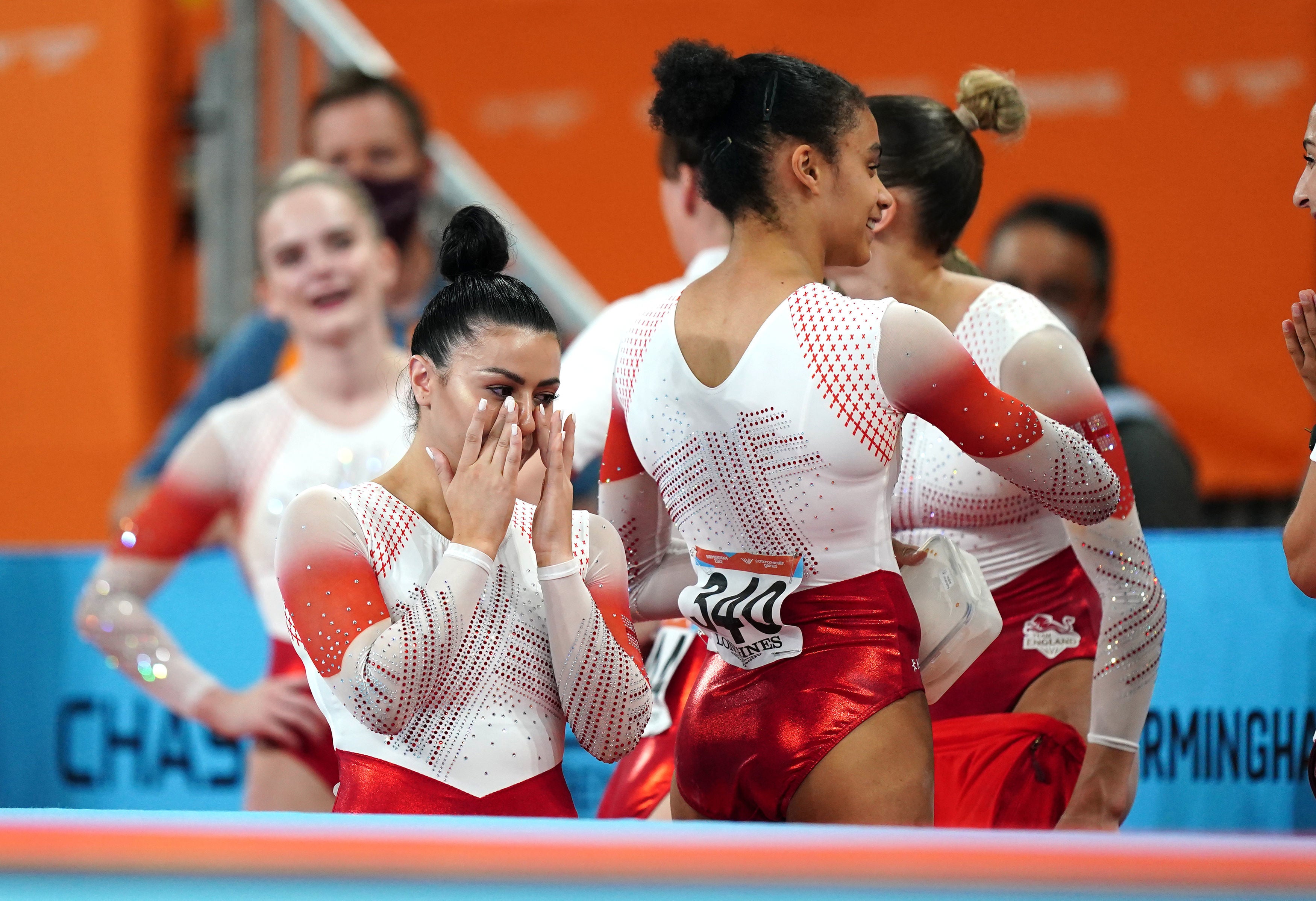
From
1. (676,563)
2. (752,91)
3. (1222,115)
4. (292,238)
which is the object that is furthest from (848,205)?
(1222,115)

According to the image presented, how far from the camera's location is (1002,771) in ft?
8.45

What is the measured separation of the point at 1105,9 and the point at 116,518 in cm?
386

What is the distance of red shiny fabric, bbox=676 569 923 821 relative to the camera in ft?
6.96

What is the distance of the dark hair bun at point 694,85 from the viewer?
2184mm

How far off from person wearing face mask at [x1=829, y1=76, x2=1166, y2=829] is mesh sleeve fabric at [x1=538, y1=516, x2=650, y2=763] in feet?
2.00

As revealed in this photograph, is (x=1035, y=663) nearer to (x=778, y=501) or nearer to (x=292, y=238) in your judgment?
(x=778, y=501)

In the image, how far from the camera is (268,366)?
13.9 feet

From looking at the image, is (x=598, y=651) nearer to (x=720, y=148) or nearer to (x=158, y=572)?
(x=720, y=148)

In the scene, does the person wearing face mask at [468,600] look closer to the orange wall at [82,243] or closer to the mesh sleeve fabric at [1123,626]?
the mesh sleeve fabric at [1123,626]

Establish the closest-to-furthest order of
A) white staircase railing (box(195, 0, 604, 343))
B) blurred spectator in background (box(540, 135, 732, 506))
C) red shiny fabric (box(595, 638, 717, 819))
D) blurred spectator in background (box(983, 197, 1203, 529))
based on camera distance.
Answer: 1. red shiny fabric (box(595, 638, 717, 819))
2. blurred spectator in background (box(540, 135, 732, 506))
3. blurred spectator in background (box(983, 197, 1203, 529))
4. white staircase railing (box(195, 0, 604, 343))

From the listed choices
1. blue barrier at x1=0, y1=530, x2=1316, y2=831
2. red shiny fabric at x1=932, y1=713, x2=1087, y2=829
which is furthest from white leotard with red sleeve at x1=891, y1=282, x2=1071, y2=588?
blue barrier at x1=0, y1=530, x2=1316, y2=831

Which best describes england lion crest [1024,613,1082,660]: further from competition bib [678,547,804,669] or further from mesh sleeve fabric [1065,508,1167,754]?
competition bib [678,547,804,669]

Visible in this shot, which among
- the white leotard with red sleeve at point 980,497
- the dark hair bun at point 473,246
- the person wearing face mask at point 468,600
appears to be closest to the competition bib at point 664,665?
the white leotard with red sleeve at point 980,497

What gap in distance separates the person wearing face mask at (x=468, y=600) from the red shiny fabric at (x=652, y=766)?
59 centimetres
